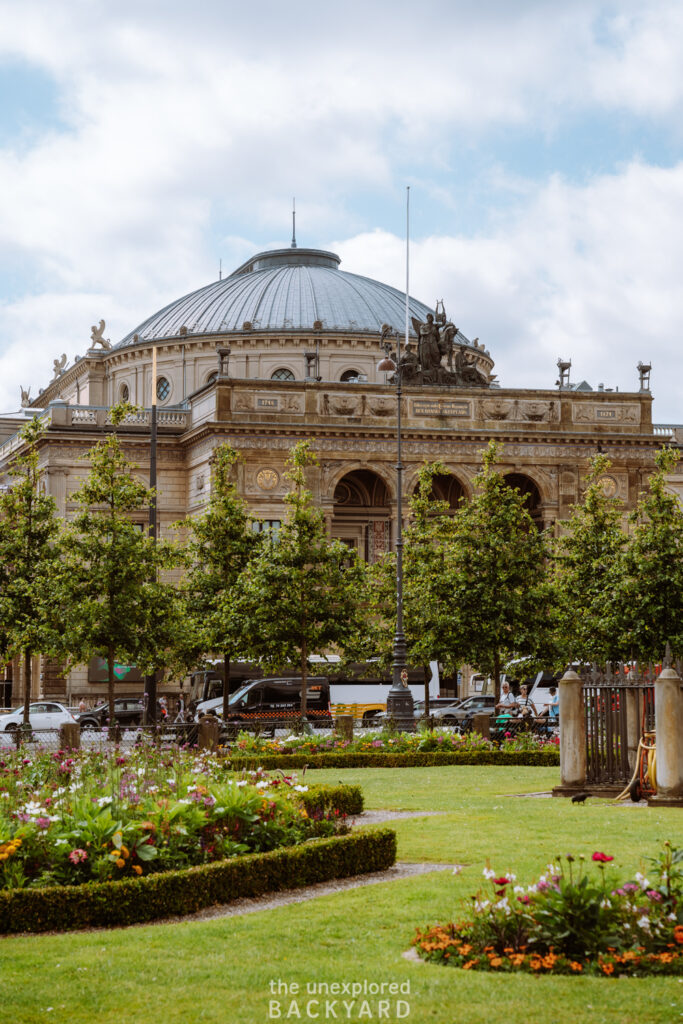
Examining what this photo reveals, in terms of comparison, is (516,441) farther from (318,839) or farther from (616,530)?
(318,839)

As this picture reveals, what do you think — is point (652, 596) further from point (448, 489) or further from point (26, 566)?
point (448, 489)

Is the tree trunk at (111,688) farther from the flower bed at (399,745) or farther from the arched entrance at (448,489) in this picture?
the arched entrance at (448,489)

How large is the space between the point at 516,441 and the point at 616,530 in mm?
22442

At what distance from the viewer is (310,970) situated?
34.0 feet

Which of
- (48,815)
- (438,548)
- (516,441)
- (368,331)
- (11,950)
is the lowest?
(11,950)

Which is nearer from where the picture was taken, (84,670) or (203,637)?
(203,637)

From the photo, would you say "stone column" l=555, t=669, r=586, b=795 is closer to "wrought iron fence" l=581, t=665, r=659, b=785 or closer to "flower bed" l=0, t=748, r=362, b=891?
"wrought iron fence" l=581, t=665, r=659, b=785

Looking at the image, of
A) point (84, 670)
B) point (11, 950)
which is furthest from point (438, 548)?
point (11, 950)

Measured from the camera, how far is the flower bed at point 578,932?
10.2 m

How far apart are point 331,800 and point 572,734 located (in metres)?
6.18

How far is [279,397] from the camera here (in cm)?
7075

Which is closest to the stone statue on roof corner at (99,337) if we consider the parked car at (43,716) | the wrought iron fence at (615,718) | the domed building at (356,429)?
the domed building at (356,429)

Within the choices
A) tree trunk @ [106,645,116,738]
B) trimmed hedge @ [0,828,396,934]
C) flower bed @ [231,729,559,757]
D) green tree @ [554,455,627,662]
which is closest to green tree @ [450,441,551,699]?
green tree @ [554,455,627,662]

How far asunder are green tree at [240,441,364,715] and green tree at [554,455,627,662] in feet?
24.0
